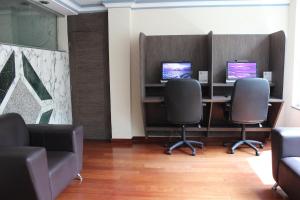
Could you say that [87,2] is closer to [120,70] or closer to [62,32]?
[62,32]

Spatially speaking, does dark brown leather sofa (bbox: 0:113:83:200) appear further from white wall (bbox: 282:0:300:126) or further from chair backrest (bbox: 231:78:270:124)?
white wall (bbox: 282:0:300:126)

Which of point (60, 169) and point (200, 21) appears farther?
point (200, 21)

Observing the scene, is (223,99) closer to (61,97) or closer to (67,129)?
(67,129)

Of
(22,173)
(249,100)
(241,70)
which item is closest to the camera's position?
(22,173)

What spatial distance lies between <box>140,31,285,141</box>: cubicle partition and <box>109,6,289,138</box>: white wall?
0.12 metres

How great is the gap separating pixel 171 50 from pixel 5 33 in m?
2.46

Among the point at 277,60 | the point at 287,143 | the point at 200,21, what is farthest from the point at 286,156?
the point at 200,21

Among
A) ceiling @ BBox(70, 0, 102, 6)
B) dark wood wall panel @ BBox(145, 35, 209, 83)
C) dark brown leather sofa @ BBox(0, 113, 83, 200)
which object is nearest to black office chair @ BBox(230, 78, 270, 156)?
dark wood wall panel @ BBox(145, 35, 209, 83)

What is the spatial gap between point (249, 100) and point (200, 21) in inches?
61.5

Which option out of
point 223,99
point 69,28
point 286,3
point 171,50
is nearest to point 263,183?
point 223,99

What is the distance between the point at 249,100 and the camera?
376 cm

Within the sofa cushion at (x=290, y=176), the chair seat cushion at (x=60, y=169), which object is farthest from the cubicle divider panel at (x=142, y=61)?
the sofa cushion at (x=290, y=176)

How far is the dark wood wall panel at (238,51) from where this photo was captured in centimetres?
438

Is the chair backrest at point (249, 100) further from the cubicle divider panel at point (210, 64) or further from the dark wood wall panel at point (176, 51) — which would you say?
the dark wood wall panel at point (176, 51)
